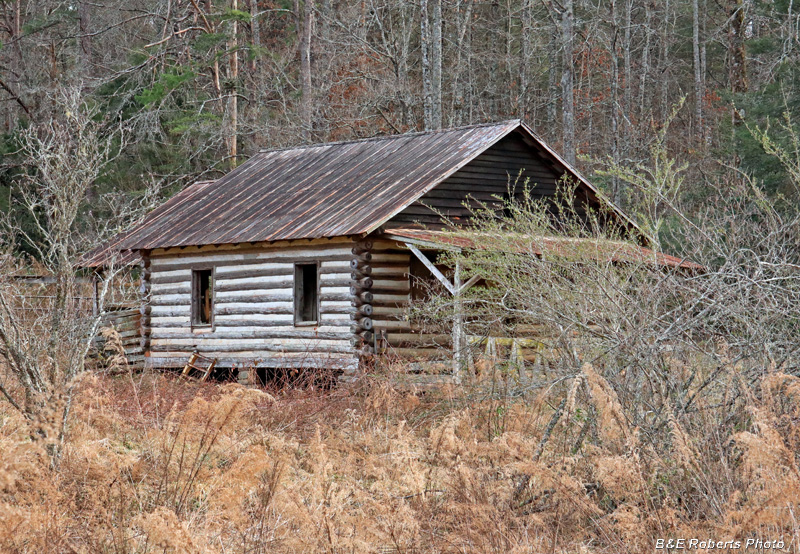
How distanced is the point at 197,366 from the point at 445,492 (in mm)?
13566

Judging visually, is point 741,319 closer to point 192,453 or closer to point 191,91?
point 192,453

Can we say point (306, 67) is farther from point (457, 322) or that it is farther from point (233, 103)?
point (457, 322)

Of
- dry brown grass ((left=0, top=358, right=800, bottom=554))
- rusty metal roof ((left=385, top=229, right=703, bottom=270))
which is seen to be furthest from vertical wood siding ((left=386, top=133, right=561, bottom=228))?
dry brown grass ((left=0, top=358, right=800, bottom=554))

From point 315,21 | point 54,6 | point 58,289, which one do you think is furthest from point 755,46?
point 54,6

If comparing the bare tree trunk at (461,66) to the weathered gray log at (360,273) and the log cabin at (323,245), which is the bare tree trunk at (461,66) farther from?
the weathered gray log at (360,273)

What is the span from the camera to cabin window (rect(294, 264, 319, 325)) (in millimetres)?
18844

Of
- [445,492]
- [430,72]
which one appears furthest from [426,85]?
[445,492]

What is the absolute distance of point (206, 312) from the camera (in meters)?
23.1

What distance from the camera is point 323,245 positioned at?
716 inches

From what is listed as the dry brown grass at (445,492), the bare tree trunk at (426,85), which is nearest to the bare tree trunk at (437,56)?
the bare tree trunk at (426,85)

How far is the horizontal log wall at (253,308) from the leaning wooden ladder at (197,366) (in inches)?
7.1

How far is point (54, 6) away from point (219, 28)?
8988 mm

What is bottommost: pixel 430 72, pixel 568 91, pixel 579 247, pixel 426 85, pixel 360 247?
pixel 579 247

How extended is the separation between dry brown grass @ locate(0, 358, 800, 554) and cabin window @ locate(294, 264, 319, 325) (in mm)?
9963
